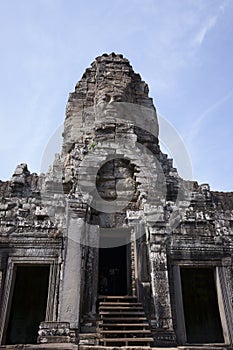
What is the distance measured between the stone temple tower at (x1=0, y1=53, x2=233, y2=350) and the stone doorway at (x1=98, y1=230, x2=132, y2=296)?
4 centimetres

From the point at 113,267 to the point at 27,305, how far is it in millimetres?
3711

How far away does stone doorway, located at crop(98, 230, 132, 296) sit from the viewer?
36.5ft

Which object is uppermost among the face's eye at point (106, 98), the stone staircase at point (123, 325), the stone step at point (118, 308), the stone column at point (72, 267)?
the face's eye at point (106, 98)


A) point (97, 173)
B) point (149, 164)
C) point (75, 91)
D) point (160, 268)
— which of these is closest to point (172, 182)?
point (149, 164)

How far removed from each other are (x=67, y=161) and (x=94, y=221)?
147 inches

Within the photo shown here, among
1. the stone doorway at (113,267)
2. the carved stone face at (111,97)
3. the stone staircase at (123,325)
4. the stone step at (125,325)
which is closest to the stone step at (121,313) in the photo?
the stone staircase at (123,325)

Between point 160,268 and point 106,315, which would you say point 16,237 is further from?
point 160,268

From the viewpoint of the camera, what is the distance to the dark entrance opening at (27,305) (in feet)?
39.6

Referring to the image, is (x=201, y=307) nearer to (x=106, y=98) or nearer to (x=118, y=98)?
(x=118, y=98)

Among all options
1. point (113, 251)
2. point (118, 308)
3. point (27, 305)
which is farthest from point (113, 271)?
point (118, 308)

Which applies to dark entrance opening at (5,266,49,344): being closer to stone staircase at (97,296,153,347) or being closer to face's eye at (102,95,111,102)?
stone staircase at (97,296,153,347)

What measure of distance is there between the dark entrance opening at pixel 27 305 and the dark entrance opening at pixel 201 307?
18.5 ft

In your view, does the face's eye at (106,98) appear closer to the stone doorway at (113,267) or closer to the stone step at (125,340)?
the stone doorway at (113,267)

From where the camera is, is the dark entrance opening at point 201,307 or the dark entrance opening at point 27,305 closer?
the dark entrance opening at point 27,305
